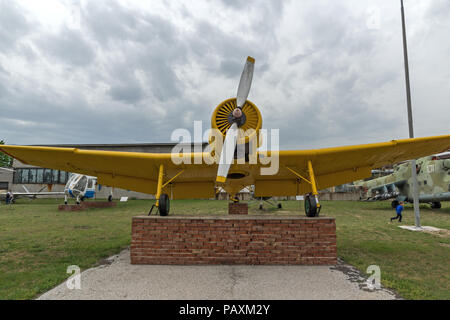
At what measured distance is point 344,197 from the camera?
35.2 meters

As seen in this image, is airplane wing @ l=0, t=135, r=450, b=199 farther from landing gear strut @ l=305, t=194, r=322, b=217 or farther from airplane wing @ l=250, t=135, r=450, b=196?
landing gear strut @ l=305, t=194, r=322, b=217

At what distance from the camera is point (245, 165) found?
21.3ft

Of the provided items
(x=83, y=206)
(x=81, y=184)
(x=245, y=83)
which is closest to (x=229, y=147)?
(x=245, y=83)

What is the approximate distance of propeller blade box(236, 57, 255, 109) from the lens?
5801 mm

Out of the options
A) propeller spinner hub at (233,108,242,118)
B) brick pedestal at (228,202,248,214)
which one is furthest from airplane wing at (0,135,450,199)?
brick pedestal at (228,202,248,214)

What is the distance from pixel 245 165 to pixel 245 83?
2.07 meters

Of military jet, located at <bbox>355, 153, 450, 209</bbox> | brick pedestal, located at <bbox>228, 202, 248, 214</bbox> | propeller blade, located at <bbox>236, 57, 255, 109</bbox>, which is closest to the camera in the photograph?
propeller blade, located at <bbox>236, 57, 255, 109</bbox>

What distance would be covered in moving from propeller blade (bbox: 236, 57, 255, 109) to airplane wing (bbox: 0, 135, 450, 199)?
56.5 inches

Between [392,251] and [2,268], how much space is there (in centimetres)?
974

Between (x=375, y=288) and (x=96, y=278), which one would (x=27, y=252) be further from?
(x=375, y=288)

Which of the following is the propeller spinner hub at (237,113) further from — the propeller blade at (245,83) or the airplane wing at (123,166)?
the airplane wing at (123,166)

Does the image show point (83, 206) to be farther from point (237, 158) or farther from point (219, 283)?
point (219, 283)
